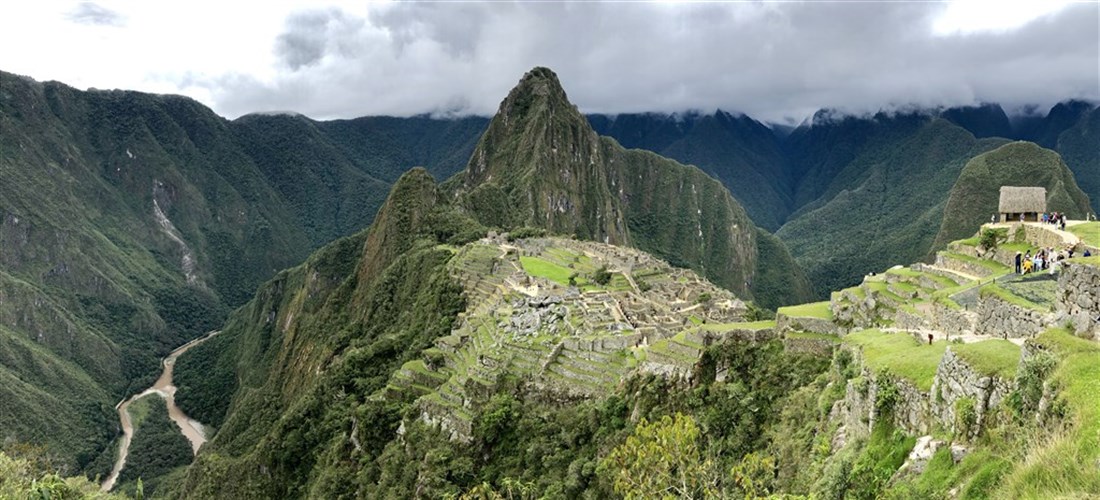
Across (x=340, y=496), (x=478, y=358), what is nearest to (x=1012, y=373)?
(x=478, y=358)

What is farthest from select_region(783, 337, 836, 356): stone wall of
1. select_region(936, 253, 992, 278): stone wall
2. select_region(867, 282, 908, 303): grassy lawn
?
select_region(936, 253, 992, 278): stone wall

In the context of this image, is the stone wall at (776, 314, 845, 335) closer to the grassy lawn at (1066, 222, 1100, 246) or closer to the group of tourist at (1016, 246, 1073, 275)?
the group of tourist at (1016, 246, 1073, 275)

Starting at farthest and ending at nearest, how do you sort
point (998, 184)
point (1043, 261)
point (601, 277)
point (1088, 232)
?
1. point (998, 184)
2. point (601, 277)
3. point (1088, 232)
4. point (1043, 261)

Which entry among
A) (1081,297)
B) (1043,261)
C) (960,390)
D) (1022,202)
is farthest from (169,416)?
(1081,297)

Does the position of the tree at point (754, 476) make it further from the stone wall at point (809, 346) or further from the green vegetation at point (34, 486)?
the green vegetation at point (34, 486)

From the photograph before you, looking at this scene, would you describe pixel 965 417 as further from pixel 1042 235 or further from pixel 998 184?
pixel 998 184

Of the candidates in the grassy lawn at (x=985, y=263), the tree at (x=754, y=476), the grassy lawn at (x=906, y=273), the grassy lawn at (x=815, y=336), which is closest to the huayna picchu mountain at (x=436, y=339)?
the grassy lawn at (x=815, y=336)

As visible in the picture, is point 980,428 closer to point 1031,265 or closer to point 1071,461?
point 1071,461
